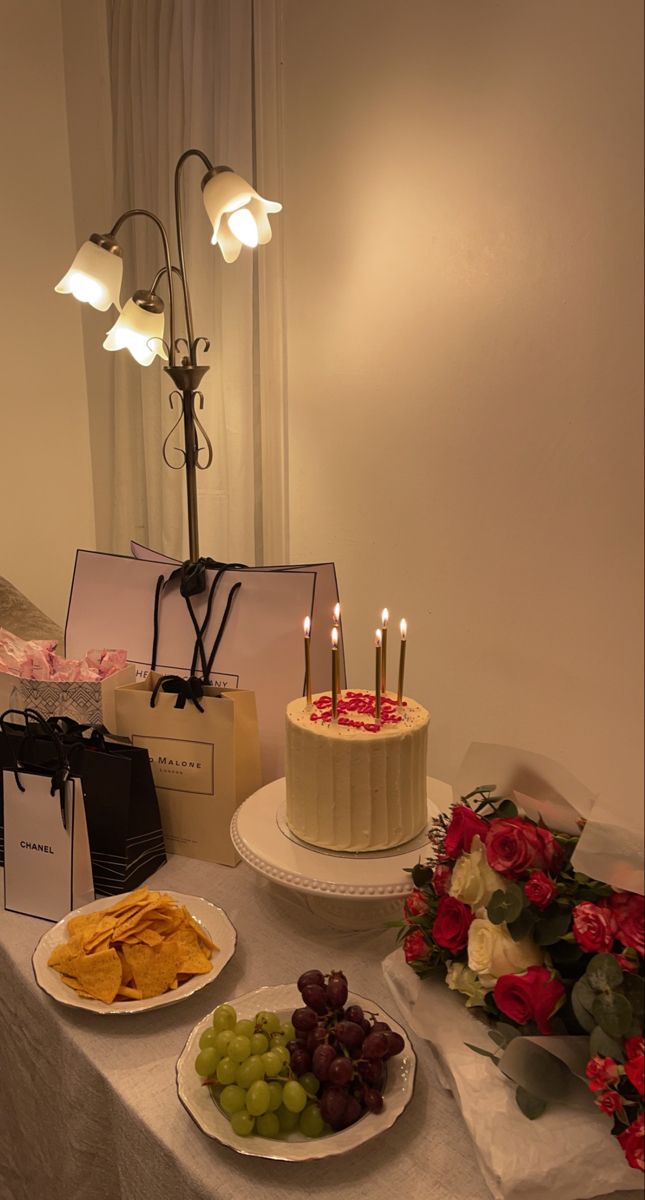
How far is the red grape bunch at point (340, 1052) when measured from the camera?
0.69 m

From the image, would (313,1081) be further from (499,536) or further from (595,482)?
(499,536)

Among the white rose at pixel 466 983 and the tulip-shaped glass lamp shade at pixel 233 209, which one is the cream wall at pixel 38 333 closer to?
the tulip-shaped glass lamp shade at pixel 233 209

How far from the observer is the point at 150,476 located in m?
2.47

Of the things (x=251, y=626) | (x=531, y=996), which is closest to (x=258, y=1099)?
(x=531, y=996)

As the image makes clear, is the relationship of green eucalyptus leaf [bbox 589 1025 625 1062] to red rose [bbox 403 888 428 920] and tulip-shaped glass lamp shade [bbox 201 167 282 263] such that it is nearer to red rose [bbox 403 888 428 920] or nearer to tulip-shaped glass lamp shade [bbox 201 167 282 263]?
red rose [bbox 403 888 428 920]

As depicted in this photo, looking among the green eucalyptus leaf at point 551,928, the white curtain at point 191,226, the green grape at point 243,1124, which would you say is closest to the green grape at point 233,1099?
the green grape at point 243,1124

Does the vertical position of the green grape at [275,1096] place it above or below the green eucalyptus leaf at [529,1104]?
below

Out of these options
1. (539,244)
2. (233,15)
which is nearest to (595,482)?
(539,244)

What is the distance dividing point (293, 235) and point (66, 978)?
1765 millimetres

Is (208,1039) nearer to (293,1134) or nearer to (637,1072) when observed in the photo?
(293,1134)

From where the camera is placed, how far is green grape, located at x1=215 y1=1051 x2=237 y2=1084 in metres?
0.71

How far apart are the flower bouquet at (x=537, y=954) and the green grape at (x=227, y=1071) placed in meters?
0.19

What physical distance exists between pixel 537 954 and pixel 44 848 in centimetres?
63

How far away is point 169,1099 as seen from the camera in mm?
764
